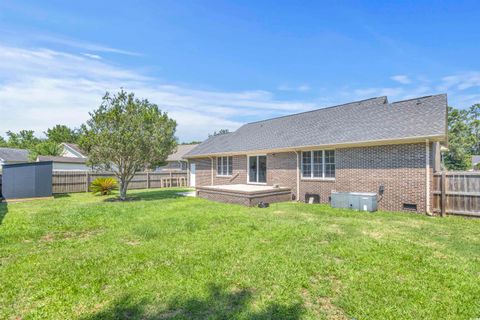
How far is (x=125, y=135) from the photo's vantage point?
479 inches

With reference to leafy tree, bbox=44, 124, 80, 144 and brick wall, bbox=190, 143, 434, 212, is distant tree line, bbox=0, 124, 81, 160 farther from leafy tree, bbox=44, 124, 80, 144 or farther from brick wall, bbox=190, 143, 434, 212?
brick wall, bbox=190, 143, 434, 212

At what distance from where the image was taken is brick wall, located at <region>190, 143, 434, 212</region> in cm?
905

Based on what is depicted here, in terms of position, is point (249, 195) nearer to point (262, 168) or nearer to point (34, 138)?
point (262, 168)

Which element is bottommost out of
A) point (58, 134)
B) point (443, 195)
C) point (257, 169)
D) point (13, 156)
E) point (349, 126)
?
point (443, 195)

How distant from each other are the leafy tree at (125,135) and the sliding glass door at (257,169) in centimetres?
499

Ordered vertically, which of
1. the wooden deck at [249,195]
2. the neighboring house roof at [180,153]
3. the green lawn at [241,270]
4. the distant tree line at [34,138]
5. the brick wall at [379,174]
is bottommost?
the green lawn at [241,270]

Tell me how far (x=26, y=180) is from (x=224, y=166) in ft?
36.1

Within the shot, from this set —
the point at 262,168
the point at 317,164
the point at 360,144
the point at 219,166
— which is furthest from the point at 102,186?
the point at 360,144

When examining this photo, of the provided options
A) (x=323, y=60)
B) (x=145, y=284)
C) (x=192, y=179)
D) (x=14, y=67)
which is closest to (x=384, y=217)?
(x=145, y=284)

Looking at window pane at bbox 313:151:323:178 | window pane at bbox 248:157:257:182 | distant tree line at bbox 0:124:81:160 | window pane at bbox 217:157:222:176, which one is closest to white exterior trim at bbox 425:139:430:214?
window pane at bbox 313:151:323:178

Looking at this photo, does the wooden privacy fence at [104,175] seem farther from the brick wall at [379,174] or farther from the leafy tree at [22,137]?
the leafy tree at [22,137]

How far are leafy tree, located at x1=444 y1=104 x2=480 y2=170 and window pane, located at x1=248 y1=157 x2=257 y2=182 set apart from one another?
87.8ft

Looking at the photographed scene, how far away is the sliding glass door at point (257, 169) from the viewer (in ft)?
48.0

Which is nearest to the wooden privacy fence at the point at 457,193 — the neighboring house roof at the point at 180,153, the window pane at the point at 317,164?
the window pane at the point at 317,164
